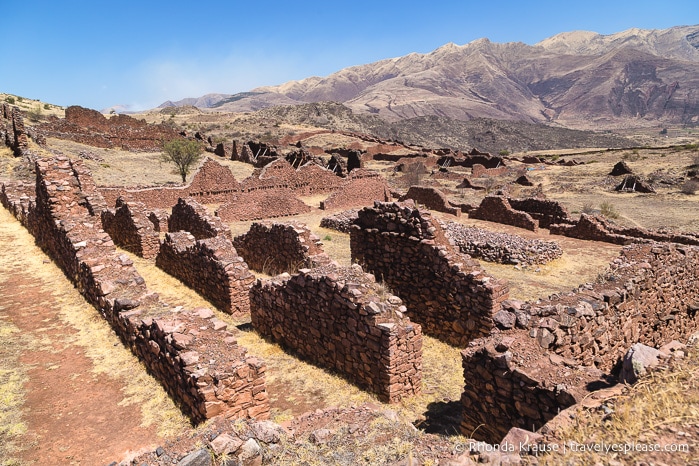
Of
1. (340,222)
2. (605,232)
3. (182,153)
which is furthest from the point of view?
(182,153)

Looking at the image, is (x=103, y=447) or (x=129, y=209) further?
(x=129, y=209)

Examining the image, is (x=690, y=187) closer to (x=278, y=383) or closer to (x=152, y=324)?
(x=278, y=383)

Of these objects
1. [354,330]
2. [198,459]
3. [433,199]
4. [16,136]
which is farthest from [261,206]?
[198,459]

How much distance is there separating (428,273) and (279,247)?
578cm

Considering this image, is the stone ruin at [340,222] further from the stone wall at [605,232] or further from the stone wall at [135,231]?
the stone wall at [605,232]

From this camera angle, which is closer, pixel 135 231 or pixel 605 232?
pixel 135 231

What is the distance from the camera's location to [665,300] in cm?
882

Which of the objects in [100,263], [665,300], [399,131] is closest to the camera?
[665,300]

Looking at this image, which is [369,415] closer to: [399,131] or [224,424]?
[224,424]

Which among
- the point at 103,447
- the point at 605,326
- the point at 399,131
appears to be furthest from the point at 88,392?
the point at 399,131

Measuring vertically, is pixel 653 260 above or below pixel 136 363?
above

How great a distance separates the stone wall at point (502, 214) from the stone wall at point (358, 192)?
9.01 meters

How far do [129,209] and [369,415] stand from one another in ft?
45.6

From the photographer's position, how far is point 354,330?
773 cm
